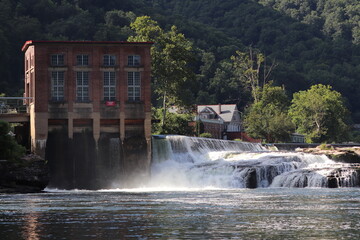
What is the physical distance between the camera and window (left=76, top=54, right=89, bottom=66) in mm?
81188

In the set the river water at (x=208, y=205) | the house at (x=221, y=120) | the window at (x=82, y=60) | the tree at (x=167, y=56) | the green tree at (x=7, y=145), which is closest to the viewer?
the river water at (x=208, y=205)

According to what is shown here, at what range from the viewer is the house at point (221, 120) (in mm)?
173750

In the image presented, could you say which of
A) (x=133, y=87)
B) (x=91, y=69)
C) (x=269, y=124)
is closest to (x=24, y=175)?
(x=91, y=69)

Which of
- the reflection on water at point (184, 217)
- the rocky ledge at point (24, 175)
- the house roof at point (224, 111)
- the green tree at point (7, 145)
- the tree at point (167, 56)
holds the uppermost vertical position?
the tree at point (167, 56)

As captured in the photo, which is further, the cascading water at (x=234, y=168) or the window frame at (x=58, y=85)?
the window frame at (x=58, y=85)

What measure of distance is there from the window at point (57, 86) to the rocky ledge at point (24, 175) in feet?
27.1

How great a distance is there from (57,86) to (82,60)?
343 centimetres

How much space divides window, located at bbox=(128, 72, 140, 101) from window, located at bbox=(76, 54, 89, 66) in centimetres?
427

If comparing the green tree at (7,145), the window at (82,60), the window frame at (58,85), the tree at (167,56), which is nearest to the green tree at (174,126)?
the tree at (167,56)

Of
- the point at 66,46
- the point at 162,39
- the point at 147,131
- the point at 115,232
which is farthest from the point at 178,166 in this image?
the point at 115,232

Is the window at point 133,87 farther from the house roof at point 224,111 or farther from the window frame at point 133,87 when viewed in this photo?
the house roof at point 224,111

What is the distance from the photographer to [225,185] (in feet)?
252

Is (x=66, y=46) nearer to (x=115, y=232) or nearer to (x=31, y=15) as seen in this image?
(x=115, y=232)

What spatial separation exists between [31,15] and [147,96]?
3924 inches
